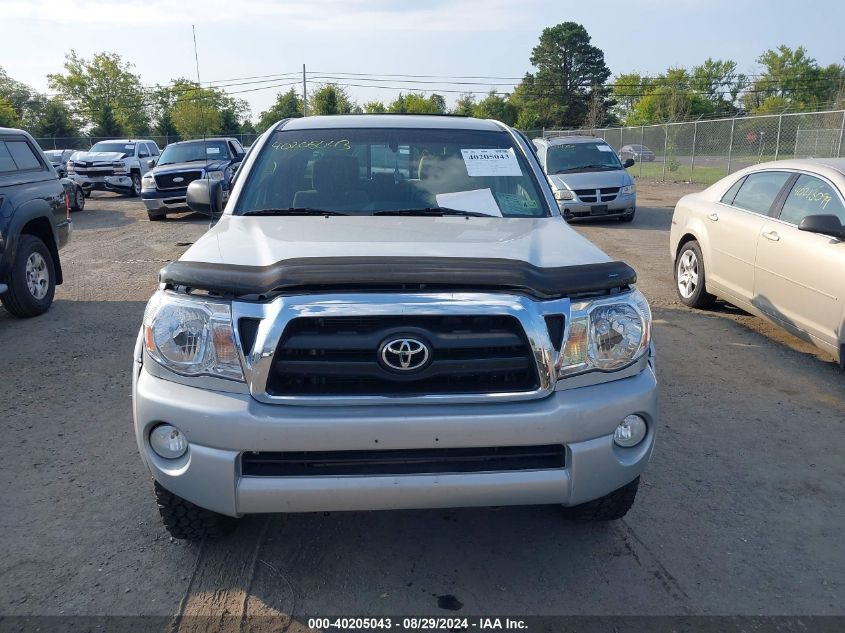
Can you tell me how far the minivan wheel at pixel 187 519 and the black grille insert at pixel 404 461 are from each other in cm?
51

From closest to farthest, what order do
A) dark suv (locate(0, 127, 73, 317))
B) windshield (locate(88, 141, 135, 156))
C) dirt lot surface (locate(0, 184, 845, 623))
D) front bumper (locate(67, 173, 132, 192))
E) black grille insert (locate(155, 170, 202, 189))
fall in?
dirt lot surface (locate(0, 184, 845, 623)) → dark suv (locate(0, 127, 73, 317)) → black grille insert (locate(155, 170, 202, 189)) → front bumper (locate(67, 173, 132, 192)) → windshield (locate(88, 141, 135, 156))

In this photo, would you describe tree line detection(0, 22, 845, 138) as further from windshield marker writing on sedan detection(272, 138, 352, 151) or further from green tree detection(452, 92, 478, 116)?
windshield marker writing on sedan detection(272, 138, 352, 151)

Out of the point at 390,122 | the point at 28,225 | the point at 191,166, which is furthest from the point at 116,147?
the point at 390,122

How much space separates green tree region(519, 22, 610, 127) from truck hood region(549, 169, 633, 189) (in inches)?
2763

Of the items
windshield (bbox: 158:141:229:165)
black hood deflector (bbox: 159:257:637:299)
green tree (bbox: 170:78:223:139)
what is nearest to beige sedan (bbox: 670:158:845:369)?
black hood deflector (bbox: 159:257:637:299)

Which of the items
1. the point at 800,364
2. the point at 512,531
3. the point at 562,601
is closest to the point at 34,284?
the point at 512,531

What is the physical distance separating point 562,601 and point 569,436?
73 cm

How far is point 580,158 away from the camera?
50.1 ft

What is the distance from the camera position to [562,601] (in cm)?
278

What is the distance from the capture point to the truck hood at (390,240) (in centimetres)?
287

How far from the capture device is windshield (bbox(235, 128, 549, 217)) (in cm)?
388

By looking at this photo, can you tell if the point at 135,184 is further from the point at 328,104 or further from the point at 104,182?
the point at 328,104

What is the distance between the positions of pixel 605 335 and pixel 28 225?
6.96 metres

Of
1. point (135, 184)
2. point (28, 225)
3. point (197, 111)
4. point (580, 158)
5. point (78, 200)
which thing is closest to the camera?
point (28, 225)
